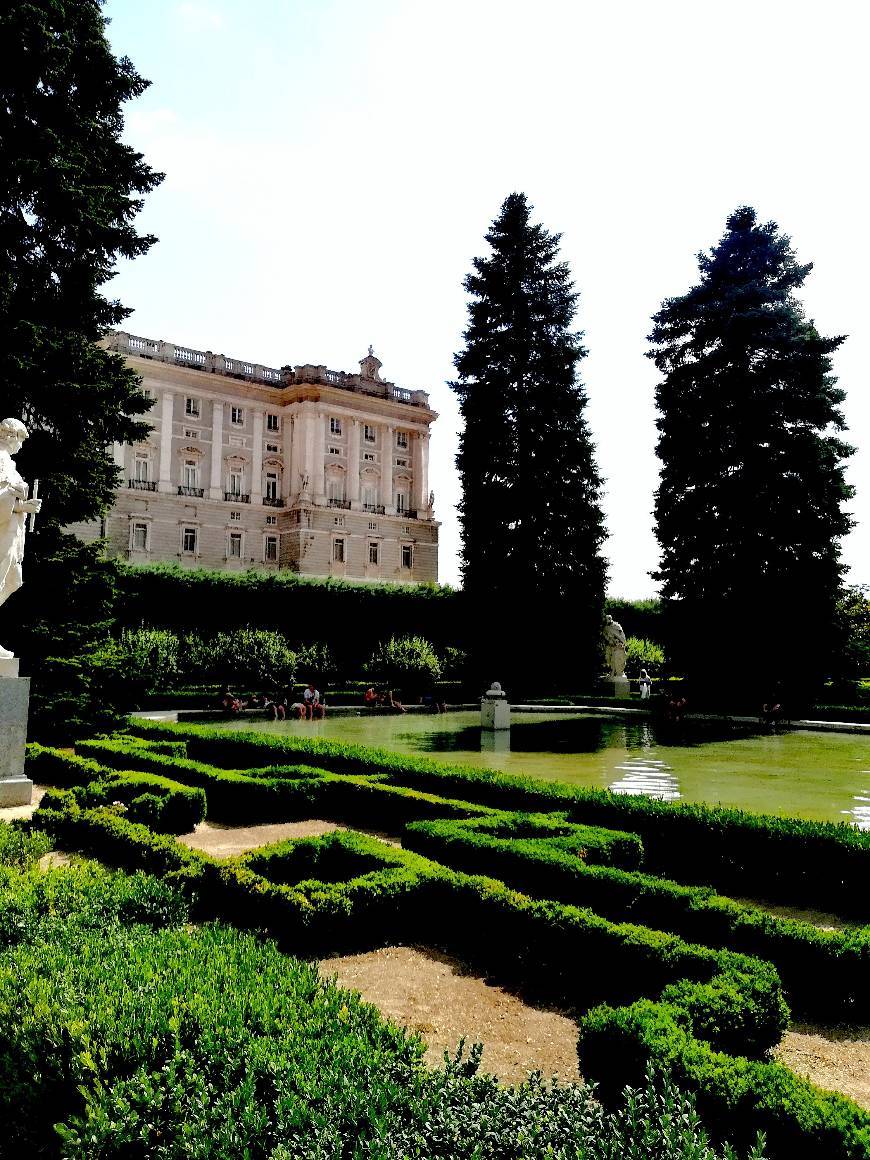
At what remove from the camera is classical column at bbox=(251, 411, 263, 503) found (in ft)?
170

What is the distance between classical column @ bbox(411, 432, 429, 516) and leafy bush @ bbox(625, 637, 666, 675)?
71.0ft

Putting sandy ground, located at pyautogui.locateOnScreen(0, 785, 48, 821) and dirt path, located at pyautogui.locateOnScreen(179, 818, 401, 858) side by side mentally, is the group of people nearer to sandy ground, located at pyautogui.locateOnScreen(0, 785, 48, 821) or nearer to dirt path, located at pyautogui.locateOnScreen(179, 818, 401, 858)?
sandy ground, located at pyautogui.locateOnScreen(0, 785, 48, 821)

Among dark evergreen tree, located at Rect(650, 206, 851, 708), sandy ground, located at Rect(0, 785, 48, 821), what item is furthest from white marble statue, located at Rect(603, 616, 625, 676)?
sandy ground, located at Rect(0, 785, 48, 821)

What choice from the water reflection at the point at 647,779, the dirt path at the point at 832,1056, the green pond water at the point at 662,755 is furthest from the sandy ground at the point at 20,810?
the dirt path at the point at 832,1056

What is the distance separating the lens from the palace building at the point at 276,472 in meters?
47.5

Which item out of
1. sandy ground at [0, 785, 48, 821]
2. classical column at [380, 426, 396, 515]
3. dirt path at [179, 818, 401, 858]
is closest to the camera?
dirt path at [179, 818, 401, 858]

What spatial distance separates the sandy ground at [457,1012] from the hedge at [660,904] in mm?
1136

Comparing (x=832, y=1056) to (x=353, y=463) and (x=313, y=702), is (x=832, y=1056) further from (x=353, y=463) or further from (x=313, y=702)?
(x=353, y=463)

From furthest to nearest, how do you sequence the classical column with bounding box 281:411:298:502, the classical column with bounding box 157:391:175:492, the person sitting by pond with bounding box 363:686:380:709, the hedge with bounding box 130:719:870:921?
the classical column with bounding box 281:411:298:502 < the classical column with bounding box 157:391:175:492 < the person sitting by pond with bounding box 363:686:380:709 < the hedge with bounding box 130:719:870:921

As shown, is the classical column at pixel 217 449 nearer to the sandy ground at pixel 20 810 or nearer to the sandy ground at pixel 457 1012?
the sandy ground at pixel 20 810

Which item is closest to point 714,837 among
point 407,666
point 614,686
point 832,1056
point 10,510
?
point 832,1056

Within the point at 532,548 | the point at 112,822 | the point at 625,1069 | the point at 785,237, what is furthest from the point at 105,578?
the point at 785,237

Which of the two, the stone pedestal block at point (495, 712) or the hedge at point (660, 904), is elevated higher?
the stone pedestal block at point (495, 712)

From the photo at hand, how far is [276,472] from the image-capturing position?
174ft
